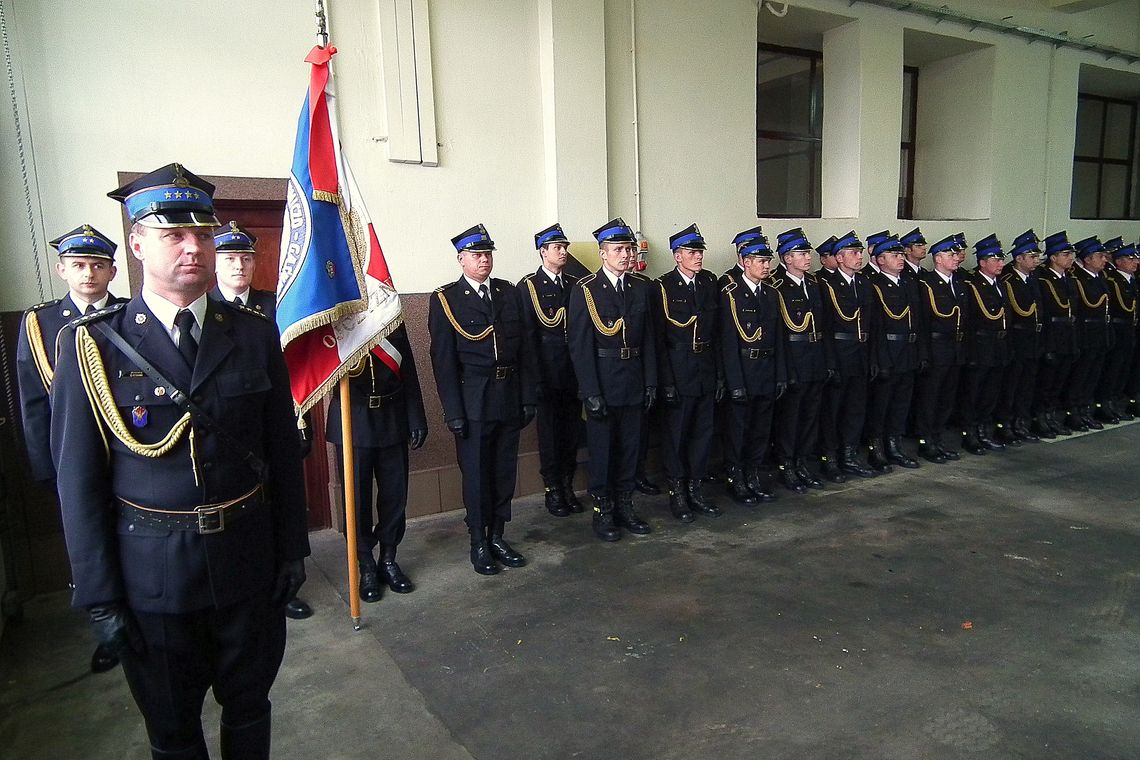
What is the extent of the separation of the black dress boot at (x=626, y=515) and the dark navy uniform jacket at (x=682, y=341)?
716 mm

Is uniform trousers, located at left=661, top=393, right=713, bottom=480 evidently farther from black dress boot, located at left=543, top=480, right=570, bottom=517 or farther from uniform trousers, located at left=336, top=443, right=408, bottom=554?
uniform trousers, located at left=336, top=443, right=408, bottom=554

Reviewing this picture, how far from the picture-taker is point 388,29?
4.30 metres

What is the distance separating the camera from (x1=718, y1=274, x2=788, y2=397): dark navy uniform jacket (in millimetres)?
4918

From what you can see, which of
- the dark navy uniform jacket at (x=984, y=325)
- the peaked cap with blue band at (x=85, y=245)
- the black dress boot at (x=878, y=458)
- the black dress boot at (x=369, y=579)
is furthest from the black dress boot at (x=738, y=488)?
the peaked cap with blue band at (x=85, y=245)

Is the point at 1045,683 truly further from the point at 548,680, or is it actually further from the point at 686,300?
the point at 686,300

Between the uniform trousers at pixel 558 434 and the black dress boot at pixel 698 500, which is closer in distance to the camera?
the black dress boot at pixel 698 500

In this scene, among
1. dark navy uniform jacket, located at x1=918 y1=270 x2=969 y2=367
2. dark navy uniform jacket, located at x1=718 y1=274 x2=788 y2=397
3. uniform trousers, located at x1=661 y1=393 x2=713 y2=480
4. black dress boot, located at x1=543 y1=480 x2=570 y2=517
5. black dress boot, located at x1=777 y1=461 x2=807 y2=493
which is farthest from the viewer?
dark navy uniform jacket, located at x1=918 y1=270 x2=969 y2=367

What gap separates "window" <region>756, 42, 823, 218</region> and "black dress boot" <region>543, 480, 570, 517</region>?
3.60 m

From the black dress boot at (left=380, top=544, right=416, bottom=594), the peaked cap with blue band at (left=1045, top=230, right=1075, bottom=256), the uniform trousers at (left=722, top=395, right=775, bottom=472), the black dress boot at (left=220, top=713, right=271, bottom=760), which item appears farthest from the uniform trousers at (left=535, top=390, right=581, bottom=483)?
the peaked cap with blue band at (left=1045, top=230, right=1075, bottom=256)

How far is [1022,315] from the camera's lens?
648cm

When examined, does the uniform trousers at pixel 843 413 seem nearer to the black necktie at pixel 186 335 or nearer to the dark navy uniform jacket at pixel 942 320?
the dark navy uniform jacket at pixel 942 320

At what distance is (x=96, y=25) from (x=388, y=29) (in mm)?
1433

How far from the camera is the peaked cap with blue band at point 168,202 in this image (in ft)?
5.40

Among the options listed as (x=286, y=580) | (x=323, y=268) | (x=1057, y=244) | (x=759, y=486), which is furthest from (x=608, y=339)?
(x=1057, y=244)
